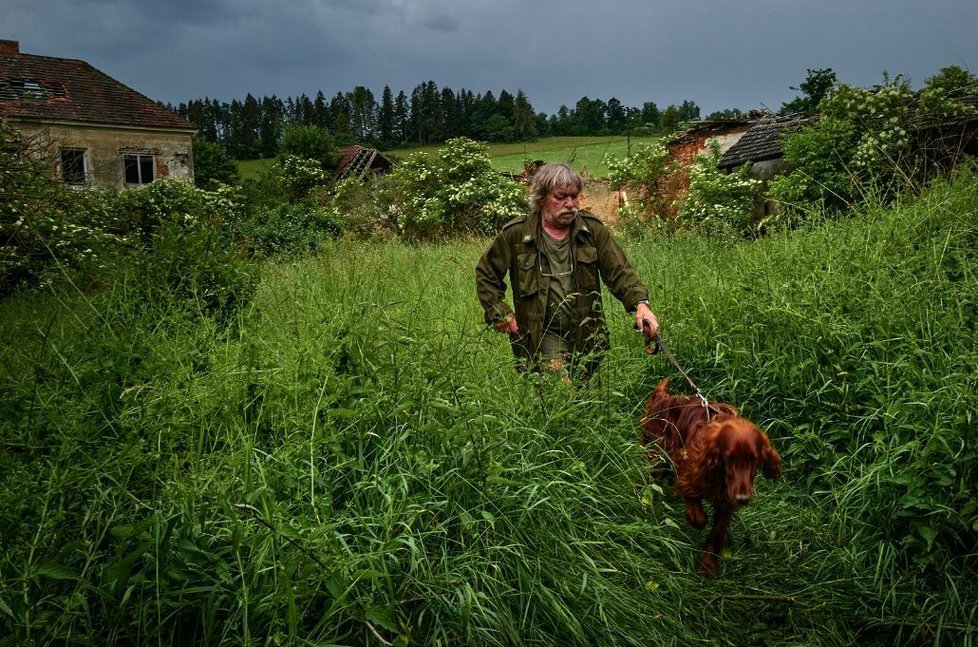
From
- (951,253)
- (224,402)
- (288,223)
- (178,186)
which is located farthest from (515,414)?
(178,186)

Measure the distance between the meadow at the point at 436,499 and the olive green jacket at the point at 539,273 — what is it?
46cm

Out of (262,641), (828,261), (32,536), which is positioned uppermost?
(828,261)

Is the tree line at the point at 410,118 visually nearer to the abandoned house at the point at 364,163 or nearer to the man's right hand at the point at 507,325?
the abandoned house at the point at 364,163

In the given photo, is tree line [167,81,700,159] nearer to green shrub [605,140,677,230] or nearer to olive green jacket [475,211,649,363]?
green shrub [605,140,677,230]

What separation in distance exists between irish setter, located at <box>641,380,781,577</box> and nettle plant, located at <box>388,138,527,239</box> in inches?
688

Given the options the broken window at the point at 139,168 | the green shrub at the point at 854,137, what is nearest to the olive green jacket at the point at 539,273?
the green shrub at the point at 854,137

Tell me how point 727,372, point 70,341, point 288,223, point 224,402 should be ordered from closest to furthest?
point 224,402 < point 70,341 < point 727,372 < point 288,223

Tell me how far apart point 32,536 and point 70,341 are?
1802mm

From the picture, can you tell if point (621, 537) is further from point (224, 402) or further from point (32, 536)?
point (32, 536)

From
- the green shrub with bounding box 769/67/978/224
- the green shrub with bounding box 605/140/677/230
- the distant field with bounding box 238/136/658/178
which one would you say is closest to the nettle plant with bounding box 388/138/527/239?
the distant field with bounding box 238/136/658/178

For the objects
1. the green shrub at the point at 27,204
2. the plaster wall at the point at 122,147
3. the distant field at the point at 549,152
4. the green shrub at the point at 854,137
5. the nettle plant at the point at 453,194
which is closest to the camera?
the green shrub at the point at 27,204

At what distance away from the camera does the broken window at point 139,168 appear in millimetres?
29688

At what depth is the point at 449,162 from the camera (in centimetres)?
2277

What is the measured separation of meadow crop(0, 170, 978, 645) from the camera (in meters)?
2.38
